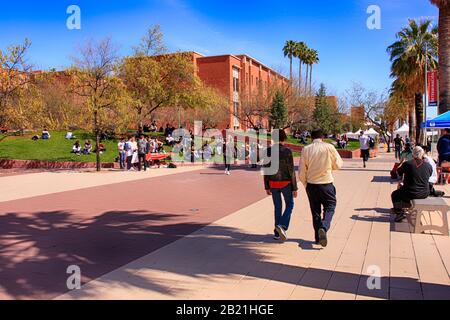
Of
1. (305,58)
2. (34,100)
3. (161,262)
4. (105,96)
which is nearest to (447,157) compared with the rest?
(161,262)

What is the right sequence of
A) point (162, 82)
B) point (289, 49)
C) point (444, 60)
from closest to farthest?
point (444, 60) → point (162, 82) → point (289, 49)

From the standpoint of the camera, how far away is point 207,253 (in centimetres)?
575

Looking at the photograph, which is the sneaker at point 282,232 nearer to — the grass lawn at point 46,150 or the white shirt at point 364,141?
the white shirt at point 364,141

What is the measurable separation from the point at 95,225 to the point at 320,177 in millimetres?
4212

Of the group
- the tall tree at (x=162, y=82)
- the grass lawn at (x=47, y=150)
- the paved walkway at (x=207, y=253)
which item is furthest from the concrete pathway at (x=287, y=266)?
the tall tree at (x=162, y=82)

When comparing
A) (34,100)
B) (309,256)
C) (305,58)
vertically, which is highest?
(305,58)

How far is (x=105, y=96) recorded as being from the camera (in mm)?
19906

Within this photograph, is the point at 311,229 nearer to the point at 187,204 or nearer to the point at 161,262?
the point at 161,262

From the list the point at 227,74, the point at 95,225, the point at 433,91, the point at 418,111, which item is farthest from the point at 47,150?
the point at 227,74

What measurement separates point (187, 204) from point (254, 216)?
6.88 feet

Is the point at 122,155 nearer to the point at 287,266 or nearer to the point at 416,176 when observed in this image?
the point at 416,176

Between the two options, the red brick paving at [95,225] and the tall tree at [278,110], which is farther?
the tall tree at [278,110]

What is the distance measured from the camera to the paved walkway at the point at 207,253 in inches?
173

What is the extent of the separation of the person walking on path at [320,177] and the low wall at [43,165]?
16.7 meters
